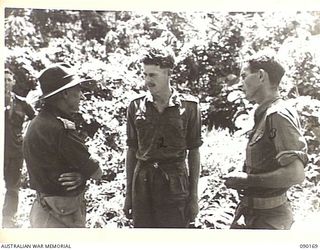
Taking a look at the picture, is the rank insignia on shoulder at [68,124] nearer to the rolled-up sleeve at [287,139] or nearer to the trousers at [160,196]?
the trousers at [160,196]

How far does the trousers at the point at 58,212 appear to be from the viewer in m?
Answer: 1.00

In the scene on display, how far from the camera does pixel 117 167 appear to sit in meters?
1.02

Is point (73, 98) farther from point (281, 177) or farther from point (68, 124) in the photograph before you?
point (281, 177)

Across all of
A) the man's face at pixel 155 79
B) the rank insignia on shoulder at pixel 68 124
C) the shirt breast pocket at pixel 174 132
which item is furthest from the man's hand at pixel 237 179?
the rank insignia on shoulder at pixel 68 124

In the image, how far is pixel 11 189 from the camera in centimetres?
101

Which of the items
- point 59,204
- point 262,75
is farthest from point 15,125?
point 262,75

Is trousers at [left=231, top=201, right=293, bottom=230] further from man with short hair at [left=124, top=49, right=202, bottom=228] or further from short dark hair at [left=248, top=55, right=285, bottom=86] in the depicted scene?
short dark hair at [left=248, top=55, right=285, bottom=86]

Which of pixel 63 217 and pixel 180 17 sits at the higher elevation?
pixel 180 17

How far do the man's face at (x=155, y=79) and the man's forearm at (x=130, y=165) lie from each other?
0.13 metres

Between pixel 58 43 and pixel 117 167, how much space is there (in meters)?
0.28

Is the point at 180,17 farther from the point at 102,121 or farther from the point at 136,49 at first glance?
the point at 102,121

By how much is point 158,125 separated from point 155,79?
0.09 m

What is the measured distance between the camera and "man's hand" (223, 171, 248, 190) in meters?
1.02

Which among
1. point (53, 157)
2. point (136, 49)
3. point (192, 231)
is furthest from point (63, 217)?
point (136, 49)
